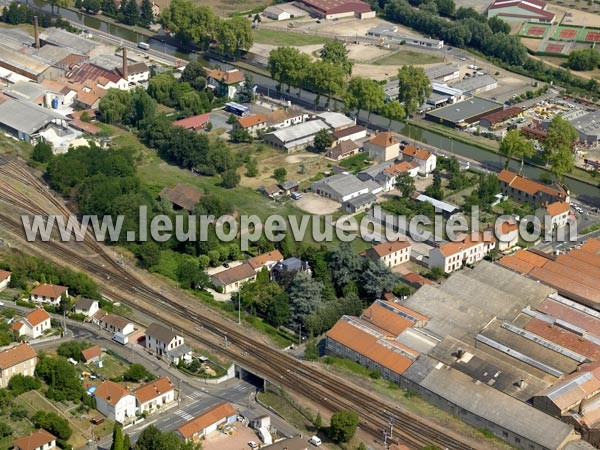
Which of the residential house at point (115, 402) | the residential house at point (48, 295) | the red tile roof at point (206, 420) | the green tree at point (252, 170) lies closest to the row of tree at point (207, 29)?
the green tree at point (252, 170)

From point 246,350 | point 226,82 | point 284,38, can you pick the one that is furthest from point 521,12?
point 246,350

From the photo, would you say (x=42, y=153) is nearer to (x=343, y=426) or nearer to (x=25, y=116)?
(x=25, y=116)

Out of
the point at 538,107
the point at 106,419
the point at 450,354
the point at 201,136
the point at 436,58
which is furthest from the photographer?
the point at 436,58

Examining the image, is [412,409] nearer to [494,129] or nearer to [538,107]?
[494,129]

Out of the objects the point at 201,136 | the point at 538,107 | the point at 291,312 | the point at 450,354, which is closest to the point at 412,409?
the point at 450,354

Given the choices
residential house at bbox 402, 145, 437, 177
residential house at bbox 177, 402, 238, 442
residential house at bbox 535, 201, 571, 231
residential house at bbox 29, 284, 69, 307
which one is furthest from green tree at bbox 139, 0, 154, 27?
residential house at bbox 177, 402, 238, 442

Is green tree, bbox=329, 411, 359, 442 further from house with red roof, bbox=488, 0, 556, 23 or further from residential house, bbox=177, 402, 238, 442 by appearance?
house with red roof, bbox=488, 0, 556, 23
